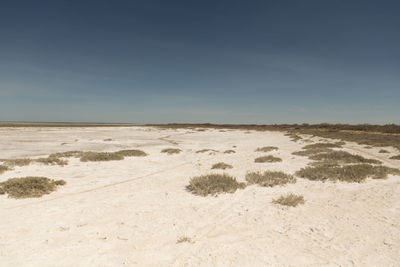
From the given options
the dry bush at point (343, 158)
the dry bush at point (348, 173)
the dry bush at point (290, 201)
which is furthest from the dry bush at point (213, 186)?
the dry bush at point (343, 158)

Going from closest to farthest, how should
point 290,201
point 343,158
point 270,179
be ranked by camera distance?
point 290,201, point 270,179, point 343,158

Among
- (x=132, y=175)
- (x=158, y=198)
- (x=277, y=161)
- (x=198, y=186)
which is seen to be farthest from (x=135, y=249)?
(x=277, y=161)

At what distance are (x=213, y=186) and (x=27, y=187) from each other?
6.45m

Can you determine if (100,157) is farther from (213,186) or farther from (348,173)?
(348,173)

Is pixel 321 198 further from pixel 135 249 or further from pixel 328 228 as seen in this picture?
pixel 135 249

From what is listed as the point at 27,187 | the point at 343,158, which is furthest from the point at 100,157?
the point at 343,158

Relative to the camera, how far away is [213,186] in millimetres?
7738

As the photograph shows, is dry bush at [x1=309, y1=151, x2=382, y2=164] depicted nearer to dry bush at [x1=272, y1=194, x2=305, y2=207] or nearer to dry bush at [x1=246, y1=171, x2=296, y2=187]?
dry bush at [x1=246, y1=171, x2=296, y2=187]

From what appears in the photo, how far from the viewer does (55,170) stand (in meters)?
10.7

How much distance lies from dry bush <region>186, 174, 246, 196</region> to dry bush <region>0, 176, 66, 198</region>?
196 inches

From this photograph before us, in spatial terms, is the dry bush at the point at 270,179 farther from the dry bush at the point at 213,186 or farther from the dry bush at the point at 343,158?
the dry bush at the point at 343,158

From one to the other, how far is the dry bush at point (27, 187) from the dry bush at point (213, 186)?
16.3 feet

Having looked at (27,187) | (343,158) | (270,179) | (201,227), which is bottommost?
(201,227)

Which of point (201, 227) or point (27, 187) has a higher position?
point (27, 187)
